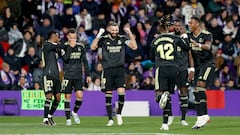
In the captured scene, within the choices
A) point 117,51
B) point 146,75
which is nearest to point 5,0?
point 146,75

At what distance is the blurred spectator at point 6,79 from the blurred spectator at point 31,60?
119 cm

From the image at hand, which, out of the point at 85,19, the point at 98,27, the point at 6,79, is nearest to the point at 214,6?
the point at 98,27

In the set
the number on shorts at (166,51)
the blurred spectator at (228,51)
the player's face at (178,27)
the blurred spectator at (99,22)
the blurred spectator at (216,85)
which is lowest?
the blurred spectator at (216,85)

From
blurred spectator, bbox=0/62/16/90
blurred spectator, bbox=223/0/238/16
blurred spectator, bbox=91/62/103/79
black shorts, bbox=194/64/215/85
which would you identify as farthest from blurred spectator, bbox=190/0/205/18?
black shorts, bbox=194/64/215/85

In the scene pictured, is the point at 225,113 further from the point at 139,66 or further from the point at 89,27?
the point at 89,27

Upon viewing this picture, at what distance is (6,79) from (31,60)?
5.03 ft

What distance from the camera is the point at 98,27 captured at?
3142 centimetres

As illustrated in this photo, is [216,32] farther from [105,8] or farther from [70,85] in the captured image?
[70,85]

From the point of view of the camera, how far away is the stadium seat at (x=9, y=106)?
1083 inches

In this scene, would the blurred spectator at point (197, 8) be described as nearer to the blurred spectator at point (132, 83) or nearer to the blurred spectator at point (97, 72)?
the blurred spectator at point (132, 83)

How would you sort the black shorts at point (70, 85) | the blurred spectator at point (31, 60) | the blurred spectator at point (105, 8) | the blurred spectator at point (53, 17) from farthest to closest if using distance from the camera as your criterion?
the blurred spectator at point (105, 8)
the blurred spectator at point (53, 17)
the blurred spectator at point (31, 60)
the black shorts at point (70, 85)

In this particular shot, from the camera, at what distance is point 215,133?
17250 mm

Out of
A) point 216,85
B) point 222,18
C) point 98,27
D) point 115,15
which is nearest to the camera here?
point 216,85

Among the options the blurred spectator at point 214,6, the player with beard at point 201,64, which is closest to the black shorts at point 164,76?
the player with beard at point 201,64
